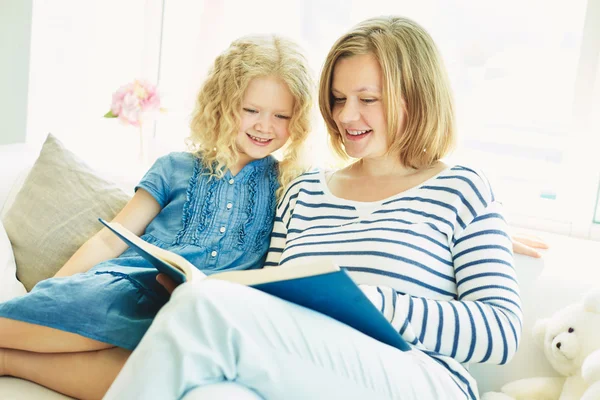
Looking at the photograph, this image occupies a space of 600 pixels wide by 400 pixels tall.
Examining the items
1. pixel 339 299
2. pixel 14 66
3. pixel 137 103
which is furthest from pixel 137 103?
pixel 339 299

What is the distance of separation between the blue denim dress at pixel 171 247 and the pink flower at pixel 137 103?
2.58 feet

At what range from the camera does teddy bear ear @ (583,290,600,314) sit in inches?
56.2

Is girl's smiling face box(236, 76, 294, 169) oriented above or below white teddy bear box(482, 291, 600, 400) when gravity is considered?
above

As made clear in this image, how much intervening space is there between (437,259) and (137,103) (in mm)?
1541

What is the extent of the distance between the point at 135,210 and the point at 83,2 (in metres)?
1.73

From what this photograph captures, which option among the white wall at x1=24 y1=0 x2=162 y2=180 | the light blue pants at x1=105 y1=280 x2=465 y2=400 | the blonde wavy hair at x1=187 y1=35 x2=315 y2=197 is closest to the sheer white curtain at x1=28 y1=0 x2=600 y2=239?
the white wall at x1=24 y1=0 x2=162 y2=180

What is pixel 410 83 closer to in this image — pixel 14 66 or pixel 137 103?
pixel 137 103

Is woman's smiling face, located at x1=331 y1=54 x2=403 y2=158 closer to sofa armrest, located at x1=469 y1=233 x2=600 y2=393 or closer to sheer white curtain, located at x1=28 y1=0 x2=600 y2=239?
sheer white curtain, located at x1=28 y1=0 x2=600 y2=239

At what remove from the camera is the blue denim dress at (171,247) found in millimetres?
1404

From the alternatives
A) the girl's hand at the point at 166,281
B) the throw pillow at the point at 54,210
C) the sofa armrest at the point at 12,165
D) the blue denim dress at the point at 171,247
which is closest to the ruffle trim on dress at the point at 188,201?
the blue denim dress at the point at 171,247

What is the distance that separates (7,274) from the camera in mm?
1789

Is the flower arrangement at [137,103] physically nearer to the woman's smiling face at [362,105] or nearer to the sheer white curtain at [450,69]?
the sheer white curtain at [450,69]

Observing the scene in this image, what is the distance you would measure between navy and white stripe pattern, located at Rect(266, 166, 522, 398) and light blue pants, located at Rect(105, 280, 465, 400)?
19cm

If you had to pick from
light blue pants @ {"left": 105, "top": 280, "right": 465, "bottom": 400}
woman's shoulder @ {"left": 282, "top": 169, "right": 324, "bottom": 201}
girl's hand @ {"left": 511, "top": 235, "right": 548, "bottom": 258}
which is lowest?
light blue pants @ {"left": 105, "top": 280, "right": 465, "bottom": 400}
